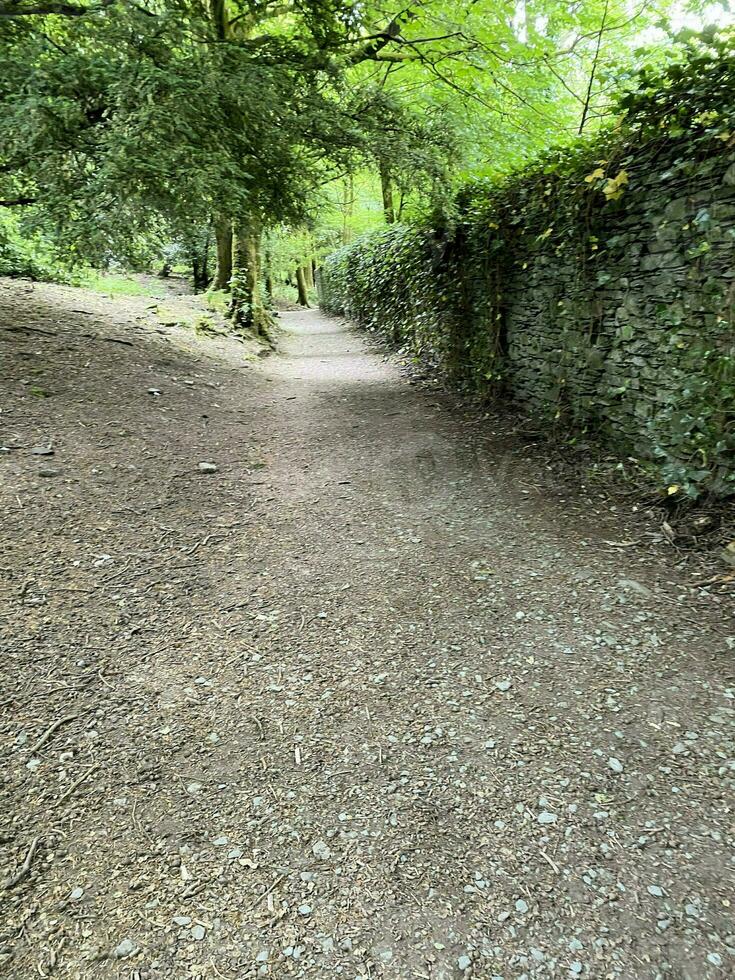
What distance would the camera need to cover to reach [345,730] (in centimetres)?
247

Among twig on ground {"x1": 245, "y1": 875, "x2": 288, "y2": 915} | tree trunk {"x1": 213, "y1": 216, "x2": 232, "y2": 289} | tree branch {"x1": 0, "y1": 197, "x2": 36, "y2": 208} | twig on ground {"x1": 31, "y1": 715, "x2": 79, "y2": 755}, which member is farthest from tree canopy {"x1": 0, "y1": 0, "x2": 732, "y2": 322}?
twig on ground {"x1": 245, "y1": 875, "x2": 288, "y2": 915}

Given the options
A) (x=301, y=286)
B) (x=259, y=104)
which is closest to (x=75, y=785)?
(x=259, y=104)

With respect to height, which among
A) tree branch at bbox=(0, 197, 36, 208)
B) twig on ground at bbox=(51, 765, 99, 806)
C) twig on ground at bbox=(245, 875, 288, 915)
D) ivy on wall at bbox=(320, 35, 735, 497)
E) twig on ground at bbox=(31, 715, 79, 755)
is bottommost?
twig on ground at bbox=(245, 875, 288, 915)

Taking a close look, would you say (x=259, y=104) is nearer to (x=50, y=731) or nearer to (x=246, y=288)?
(x=50, y=731)

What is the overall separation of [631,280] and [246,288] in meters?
8.75

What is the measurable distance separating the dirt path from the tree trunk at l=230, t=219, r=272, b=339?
714 cm

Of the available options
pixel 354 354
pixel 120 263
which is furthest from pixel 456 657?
pixel 354 354

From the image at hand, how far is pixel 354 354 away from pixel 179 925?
439 inches

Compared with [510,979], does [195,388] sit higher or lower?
higher

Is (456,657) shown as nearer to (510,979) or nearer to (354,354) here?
(510,979)

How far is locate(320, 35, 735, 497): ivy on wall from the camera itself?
3.38 m

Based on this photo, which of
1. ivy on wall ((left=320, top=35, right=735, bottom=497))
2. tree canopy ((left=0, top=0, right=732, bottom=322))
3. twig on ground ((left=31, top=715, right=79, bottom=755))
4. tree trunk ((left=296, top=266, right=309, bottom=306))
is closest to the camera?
twig on ground ((left=31, top=715, right=79, bottom=755))

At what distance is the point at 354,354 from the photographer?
39.2 feet

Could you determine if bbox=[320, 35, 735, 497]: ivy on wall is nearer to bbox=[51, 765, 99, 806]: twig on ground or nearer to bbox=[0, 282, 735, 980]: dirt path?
bbox=[0, 282, 735, 980]: dirt path
